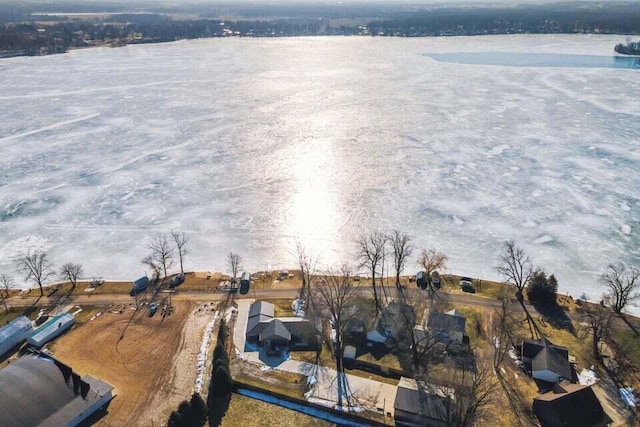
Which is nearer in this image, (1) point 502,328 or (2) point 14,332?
(2) point 14,332

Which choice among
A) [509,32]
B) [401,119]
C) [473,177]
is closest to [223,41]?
[509,32]

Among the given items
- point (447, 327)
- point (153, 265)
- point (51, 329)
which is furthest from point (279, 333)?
point (51, 329)

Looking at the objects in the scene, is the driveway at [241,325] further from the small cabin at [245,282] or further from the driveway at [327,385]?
the small cabin at [245,282]

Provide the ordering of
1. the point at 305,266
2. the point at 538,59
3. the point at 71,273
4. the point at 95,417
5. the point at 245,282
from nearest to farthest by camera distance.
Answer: the point at 95,417
the point at 245,282
the point at 71,273
the point at 305,266
the point at 538,59

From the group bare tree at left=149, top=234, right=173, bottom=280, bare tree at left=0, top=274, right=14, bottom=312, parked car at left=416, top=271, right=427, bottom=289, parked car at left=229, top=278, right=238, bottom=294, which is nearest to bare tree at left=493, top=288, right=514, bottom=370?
parked car at left=416, top=271, right=427, bottom=289

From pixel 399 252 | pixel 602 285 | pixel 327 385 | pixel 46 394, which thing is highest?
pixel 399 252

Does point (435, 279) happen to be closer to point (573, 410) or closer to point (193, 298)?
point (573, 410)

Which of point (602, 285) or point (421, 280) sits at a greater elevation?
point (602, 285)

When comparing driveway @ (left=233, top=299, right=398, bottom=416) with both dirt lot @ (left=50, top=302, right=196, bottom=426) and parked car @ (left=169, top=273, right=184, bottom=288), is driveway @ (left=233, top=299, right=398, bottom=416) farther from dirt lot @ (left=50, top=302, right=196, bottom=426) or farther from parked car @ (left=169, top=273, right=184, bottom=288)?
parked car @ (left=169, top=273, right=184, bottom=288)
